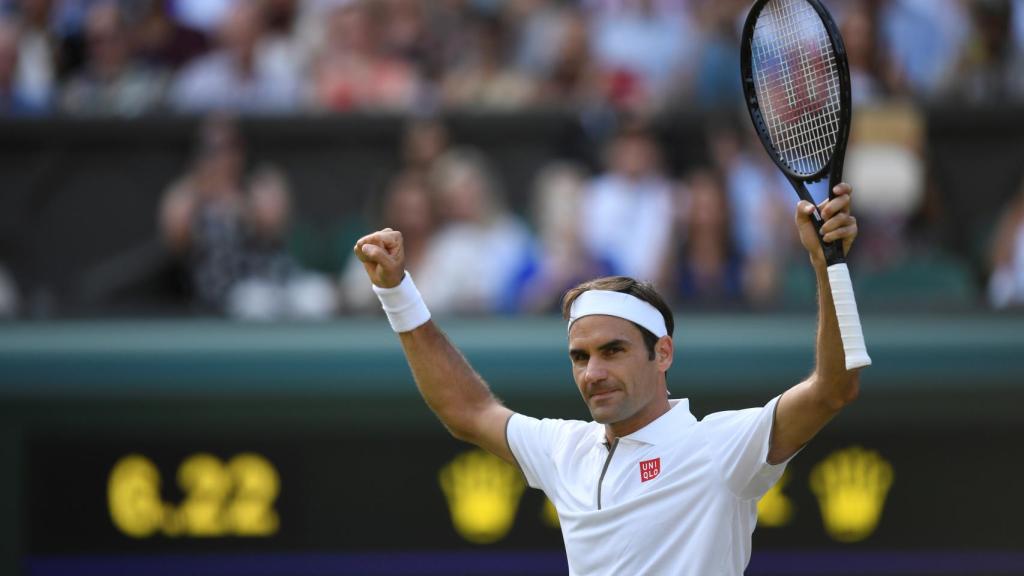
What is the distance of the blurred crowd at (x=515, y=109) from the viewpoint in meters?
8.06

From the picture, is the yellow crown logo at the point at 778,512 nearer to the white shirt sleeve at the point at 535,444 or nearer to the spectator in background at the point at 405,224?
the spectator in background at the point at 405,224

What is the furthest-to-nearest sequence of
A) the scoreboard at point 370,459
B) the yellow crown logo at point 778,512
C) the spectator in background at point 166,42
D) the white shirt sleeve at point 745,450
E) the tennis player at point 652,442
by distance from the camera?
the spectator in background at point 166,42
the yellow crown logo at point 778,512
the scoreboard at point 370,459
the white shirt sleeve at point 745,450
the tennis player at point 652,442

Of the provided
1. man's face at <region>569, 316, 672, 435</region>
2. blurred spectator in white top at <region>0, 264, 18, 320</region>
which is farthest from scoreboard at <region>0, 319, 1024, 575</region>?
man's face at <region>569, 316, 672, 435</region>

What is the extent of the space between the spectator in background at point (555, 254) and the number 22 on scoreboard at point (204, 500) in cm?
154

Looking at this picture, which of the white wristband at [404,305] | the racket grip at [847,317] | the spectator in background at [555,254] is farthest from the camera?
the spectator in background at [555,254]

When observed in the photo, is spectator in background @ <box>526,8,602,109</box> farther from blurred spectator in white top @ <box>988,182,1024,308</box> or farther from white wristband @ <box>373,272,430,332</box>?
white wristband @ <box>373,272,430,332</box>

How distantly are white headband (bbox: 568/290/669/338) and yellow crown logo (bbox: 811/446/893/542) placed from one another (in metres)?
3.27

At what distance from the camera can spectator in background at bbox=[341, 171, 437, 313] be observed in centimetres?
808

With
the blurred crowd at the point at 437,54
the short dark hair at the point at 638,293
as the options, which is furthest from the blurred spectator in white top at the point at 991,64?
the short dark hair at the point at 638,293

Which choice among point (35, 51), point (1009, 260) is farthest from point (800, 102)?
point (35, 51)

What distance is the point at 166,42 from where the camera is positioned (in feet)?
31.3

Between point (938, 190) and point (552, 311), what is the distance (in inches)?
89.1

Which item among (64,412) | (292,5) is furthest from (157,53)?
(64,412)

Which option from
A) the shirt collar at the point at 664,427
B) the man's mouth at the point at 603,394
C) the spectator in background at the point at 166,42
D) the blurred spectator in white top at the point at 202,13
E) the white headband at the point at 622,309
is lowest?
the shirt collar at the point at 664,427
